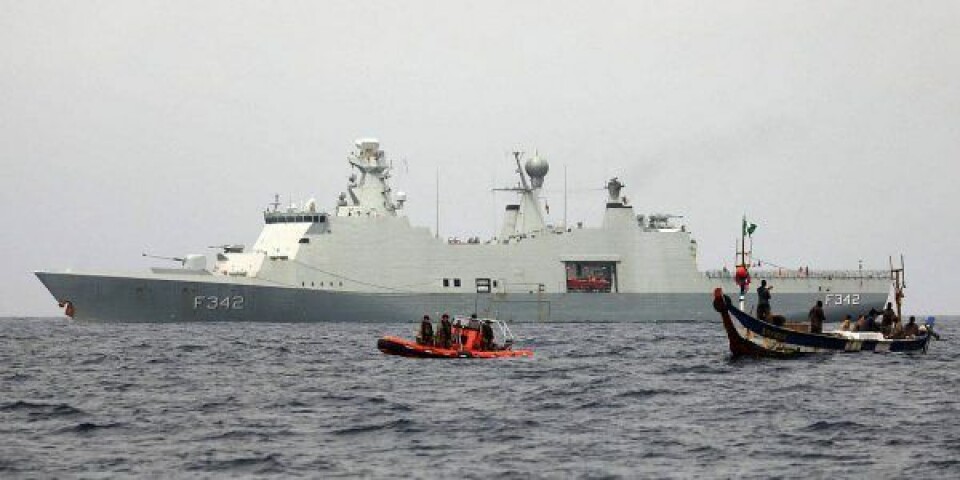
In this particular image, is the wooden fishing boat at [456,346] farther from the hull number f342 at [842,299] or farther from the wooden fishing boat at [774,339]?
the hull number f342 at [842,299]

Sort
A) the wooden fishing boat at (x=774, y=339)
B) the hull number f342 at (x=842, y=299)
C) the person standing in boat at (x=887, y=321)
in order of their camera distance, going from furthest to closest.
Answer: the hull number f342 at (x=842, y=299) < the person standing in boat at (x=887, y=321) < the wooden fishing boat at (x=774, y=339)

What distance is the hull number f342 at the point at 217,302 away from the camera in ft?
245

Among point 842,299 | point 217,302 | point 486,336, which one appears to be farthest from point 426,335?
point 842,299

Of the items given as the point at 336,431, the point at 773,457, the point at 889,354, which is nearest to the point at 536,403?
the point at 336,431

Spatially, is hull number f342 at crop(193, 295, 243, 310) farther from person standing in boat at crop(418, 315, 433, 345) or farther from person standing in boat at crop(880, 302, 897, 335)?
person standing in boat at crop(880, 302, 897, 335)

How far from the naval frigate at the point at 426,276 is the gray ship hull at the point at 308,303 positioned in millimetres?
66

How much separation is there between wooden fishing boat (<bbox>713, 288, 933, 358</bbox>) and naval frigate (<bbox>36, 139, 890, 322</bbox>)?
1527 inches

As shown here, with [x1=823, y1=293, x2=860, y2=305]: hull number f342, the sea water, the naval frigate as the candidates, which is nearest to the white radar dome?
the naval frigate

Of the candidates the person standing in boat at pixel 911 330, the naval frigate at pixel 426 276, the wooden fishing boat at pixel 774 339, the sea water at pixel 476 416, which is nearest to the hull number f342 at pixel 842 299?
the naval frigate at pixel 426 276

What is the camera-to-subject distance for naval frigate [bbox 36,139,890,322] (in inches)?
2936

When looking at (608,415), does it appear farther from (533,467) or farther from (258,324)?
(258,324)

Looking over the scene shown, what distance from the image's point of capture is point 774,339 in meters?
40.8

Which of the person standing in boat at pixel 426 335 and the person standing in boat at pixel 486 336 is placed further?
the person standing in boat at pixel 486 336

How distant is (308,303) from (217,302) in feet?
17.0
